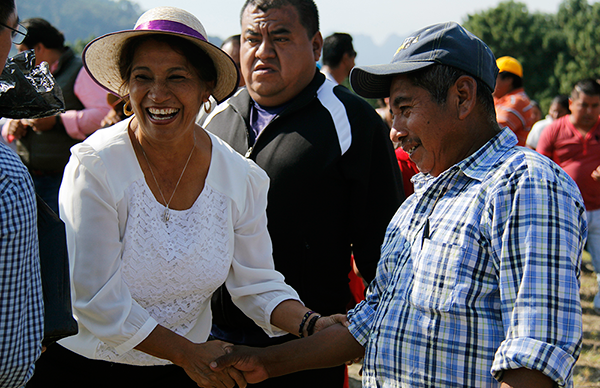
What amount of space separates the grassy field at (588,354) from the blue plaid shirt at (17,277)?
374cm

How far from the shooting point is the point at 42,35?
5.30m

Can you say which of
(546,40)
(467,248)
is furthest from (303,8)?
(546,40)

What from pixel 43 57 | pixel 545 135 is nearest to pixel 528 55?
pixel 545 135

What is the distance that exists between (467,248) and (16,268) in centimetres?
121

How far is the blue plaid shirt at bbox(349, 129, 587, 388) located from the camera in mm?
1402

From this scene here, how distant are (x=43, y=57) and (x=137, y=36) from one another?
356 cm

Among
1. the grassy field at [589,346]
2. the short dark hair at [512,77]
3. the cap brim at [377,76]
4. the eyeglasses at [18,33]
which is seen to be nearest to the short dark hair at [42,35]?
the eyeglasses at [18,33]

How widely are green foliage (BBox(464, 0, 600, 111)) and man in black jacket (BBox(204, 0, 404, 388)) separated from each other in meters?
42.4

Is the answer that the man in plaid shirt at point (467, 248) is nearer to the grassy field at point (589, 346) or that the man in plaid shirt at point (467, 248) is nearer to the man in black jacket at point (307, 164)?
the man in black jacket at point (307, 164)

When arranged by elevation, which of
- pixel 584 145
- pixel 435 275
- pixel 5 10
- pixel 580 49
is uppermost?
pixel 5 10

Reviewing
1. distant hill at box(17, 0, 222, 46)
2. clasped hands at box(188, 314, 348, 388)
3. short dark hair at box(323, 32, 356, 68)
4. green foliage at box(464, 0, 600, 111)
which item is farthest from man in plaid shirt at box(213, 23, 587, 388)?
distant hill at box(17, 0, 222, 46)

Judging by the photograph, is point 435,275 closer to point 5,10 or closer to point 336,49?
point 5,10

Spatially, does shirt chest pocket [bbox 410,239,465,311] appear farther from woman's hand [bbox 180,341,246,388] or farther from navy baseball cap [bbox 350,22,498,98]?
woman's hand [bbox 180,341,246,388]

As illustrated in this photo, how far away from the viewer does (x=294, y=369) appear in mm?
2307
